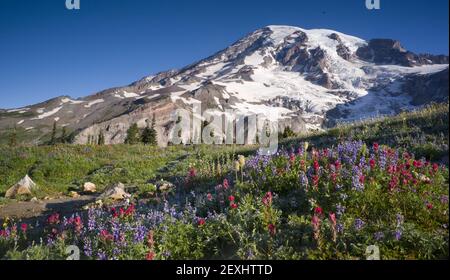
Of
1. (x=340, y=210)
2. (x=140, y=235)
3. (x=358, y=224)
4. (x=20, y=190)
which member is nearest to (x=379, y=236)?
(x=358, y=224)

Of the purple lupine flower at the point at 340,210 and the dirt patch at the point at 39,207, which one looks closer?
the purple lupine flower at the point at 340,210

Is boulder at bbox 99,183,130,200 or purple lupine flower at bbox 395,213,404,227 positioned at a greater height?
purple lupine flower at bbox 395,213,404,227

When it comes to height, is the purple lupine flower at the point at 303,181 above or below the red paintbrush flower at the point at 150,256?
above

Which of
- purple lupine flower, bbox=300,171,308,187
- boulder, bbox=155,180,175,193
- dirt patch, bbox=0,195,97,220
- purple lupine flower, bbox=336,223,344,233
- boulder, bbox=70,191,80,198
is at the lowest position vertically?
dirt patch, bbox=0,195,97,220

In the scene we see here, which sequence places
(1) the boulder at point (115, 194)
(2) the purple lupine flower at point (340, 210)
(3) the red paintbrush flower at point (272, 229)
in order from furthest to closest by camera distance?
(1) the boulder at point (115, 194), (2) the purple lupine flower at point (340, 210), (3) the red paintbrush flower at point (272, 229)

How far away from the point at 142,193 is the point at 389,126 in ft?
28.4

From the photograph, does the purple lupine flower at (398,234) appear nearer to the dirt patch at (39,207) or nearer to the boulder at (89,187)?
the dirt patch at (39,207)

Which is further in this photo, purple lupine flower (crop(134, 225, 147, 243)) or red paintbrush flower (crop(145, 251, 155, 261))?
purple lupine flower (crop(134, 225, 147, 243))

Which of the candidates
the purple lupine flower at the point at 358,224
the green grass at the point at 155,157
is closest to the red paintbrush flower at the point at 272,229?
the purple lupine flower at the point at 358,224

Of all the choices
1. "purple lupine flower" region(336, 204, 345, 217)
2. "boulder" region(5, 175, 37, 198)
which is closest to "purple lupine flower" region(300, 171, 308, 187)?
A: "purple lupine flower" region(336, 204, 345, 217)

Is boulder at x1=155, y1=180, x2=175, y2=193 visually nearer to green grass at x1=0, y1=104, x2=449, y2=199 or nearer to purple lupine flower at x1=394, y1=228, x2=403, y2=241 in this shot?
green grass at x1=0, y1=104, x2=449, y2=199

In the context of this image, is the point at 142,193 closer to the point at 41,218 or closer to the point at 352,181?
the point at 41,218

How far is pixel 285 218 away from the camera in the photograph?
595cm

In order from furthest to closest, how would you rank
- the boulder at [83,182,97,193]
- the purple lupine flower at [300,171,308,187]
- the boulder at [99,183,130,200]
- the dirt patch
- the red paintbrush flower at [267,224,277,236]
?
1. the boulder at [83,182,97,193]
2. the boulder at [99,183,130,200]
3. the dirt patch
4. the purple lupine flower at [300,171,308,187]
5. the red paintbrush flower at [267,224,277,236]
